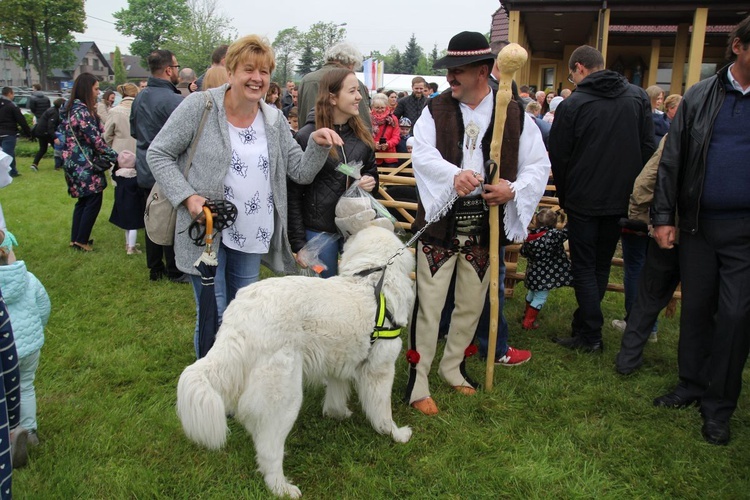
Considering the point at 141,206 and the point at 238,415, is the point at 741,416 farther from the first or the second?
the point at 141,206

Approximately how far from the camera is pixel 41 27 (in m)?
57.0

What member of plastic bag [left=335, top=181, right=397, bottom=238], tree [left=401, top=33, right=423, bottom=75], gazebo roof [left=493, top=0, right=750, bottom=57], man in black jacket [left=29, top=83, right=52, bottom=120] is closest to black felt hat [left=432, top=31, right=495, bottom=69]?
plastic bag [left=335, top=181, right=397, bottom=238]

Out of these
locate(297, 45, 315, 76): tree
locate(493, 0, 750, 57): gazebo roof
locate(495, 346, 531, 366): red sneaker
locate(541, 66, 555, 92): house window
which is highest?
locate(297, 45, 315, 76): tree

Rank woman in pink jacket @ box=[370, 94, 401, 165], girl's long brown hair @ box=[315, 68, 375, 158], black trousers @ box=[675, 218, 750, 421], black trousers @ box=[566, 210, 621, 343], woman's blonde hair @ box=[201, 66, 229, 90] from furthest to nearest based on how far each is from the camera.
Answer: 1. woman in pink jacket @ box=[370, 94, 401, 165]
2. woman's blonde hair @ box=[201, 66, 229, 90]
3. black trousers @ box=[566, 210, 621, 343]
4. girl's long brown hair @ box=[315, 68, 375, 158]
5. black trousers @ box=[675, 218, 750, 421]

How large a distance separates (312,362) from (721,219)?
258 cm

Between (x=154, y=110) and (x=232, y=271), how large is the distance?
2920 mm

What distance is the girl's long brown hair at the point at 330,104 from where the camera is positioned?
3416mm

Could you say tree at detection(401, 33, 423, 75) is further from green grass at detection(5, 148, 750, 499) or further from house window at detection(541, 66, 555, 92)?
green grass at detection(5, 148, 750, 499)

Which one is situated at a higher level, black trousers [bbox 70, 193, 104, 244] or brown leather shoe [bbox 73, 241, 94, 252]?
black trousers [bbox 70, 193, 104, 244]

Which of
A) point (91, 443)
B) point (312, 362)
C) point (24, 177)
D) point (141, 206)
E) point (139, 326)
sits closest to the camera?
point (312, 362)

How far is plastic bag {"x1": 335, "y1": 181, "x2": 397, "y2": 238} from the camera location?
3221 mm

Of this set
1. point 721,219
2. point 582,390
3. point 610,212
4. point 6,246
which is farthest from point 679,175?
point 6,246

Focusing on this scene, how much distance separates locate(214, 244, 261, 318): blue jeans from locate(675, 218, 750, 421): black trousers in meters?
2.80

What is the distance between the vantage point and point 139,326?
488 cm
